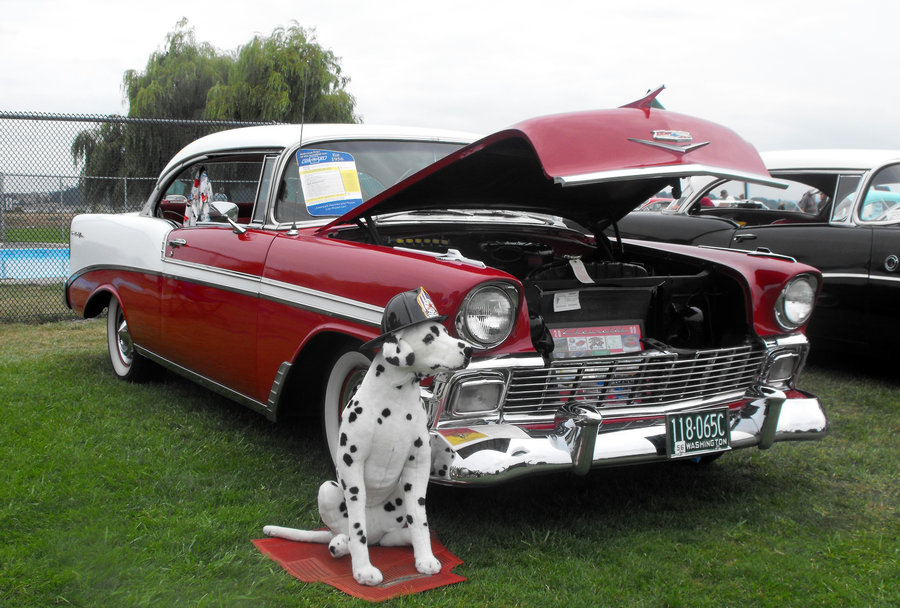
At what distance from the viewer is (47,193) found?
8.03 m

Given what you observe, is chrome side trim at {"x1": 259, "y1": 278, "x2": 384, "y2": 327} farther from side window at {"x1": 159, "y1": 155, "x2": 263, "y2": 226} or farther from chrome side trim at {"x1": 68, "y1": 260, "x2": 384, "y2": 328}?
side window at {"x1": 159, "y1": 155, "x2": 263, "y2": 226}

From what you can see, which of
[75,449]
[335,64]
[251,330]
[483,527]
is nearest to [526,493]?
[483,527]

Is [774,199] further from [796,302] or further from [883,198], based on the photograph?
[796,302]

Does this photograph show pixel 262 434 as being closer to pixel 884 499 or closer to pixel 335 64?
pixel 884 499

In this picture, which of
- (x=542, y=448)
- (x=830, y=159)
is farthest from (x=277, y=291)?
(x=830, y=159)

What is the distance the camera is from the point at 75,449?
3531mm

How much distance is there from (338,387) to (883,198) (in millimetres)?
3960

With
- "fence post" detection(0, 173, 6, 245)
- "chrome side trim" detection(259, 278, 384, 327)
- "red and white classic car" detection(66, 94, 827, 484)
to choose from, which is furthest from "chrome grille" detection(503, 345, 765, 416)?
"fence post" detection(0, 173, 6, 245)

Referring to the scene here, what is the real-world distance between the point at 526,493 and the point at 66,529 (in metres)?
1.67

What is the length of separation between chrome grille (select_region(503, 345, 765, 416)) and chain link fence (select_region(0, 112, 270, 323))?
538 cm

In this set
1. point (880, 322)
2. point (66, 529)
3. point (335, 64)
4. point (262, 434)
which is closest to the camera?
point (66, 529)

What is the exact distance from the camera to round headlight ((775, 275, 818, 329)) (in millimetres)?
3279

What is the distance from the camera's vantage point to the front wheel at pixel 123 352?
4816 mm

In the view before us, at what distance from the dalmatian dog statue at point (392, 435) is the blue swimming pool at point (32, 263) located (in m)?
7.02
